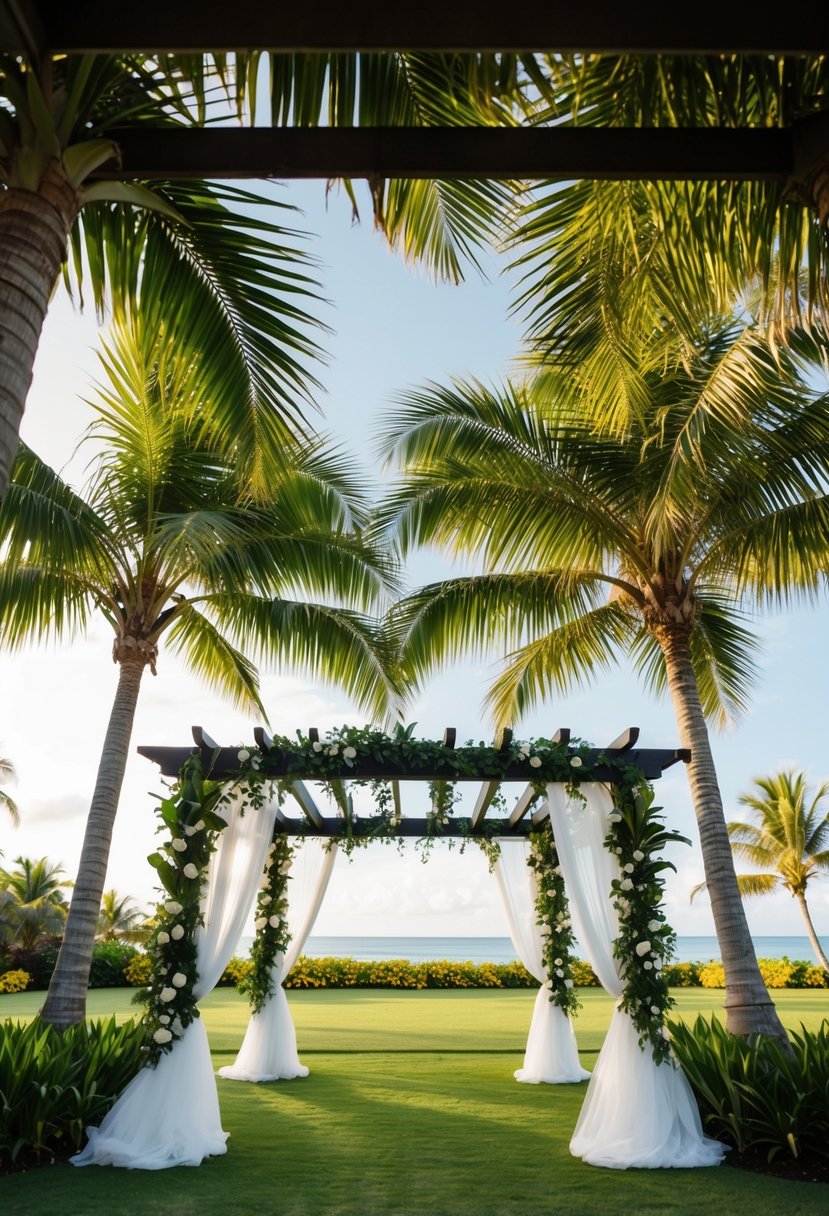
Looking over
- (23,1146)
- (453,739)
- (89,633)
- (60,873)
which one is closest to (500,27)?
(453,739)

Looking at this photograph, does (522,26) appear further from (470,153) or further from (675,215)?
(675,215)

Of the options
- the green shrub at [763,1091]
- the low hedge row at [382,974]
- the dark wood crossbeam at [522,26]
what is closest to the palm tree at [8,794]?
the low hedge row at [382,974]

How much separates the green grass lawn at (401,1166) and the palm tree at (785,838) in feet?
52.3

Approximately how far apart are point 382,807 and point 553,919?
3.03 metres

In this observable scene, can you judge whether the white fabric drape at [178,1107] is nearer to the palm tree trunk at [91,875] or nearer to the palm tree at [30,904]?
the palm tree trunk at [91,875]

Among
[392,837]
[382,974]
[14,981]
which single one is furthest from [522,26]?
[382,974]

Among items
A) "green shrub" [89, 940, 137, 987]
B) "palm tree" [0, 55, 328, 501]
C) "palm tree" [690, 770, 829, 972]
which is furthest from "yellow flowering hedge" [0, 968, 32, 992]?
"palm tree" [690, 770, 829, 972]

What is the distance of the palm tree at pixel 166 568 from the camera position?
7281 millimetres

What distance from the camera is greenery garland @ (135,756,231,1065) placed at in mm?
6125

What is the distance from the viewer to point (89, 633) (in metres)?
9.16

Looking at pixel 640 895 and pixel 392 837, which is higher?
pixel 392 837

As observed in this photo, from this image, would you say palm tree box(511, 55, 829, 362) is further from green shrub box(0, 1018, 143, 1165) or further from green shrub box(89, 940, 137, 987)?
green shrub box(89, 940, 137, 987)

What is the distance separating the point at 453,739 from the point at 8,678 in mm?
3724

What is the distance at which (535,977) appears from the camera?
9.98m
